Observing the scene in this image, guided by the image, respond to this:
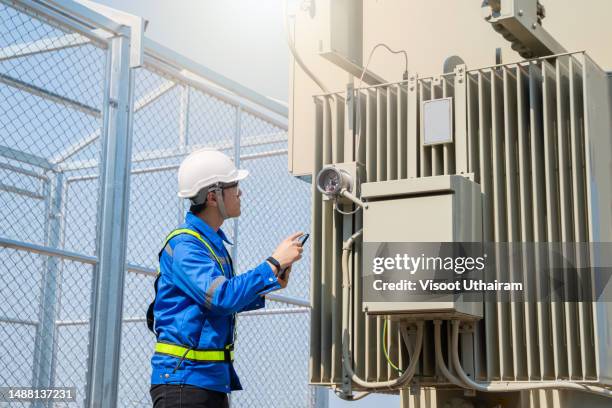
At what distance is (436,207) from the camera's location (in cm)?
410

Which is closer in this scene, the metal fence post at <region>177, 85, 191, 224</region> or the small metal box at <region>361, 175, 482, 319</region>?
the small metal box at <region>361, 175, 482, 319</region>

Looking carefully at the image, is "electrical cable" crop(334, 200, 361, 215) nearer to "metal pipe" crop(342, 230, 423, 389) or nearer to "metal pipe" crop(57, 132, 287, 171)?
"metal pipe" crop(342, 230, 423, 389)

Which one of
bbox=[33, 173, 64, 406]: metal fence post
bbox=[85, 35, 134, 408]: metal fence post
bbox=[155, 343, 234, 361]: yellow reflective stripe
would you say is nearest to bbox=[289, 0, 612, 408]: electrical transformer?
bbox=[155, 343, 234, 361]: yellow reflective stripe

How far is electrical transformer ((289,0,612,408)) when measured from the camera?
4.09 m

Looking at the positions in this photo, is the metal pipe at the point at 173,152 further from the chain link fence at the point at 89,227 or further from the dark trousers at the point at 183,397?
the dark trousers at the point at 183,397

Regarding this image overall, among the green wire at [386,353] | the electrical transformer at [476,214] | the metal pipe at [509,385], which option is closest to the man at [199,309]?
the electrical transformer at [476,214]

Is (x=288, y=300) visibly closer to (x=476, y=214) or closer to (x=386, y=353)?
(x=386, y=353)

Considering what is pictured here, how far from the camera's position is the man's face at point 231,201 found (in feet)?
15.0

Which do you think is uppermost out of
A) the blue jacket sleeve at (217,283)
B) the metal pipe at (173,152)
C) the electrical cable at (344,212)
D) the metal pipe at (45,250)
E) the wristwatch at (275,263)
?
the metal pipe at (173,152)

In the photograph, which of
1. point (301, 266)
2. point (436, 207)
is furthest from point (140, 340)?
point (436, 207)

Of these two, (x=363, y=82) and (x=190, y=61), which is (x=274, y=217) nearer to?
(x=190, y=61)

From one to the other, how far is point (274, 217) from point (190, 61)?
179cm

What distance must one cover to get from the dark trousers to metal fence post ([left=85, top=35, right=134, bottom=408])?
134 cm

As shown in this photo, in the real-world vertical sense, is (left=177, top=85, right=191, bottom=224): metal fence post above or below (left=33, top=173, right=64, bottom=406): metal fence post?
above
